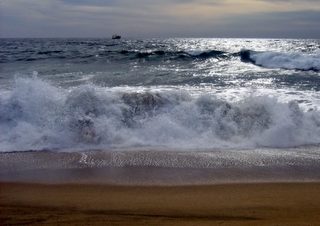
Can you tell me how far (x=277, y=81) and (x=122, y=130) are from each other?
9635 millimetres

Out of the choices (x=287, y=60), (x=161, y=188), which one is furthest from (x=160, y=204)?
(x=287, y=60)

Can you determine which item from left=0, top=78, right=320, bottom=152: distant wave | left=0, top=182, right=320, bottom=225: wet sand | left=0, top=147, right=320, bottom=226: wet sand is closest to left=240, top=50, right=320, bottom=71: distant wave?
left=0, top=78, right=320, bottom=152: distant wave

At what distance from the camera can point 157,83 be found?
1258 cm

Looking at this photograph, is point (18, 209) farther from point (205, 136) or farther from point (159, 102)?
point (159, 102)

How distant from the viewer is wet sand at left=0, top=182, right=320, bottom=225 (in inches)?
135

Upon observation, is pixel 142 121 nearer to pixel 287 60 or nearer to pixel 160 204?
pixel 160 204

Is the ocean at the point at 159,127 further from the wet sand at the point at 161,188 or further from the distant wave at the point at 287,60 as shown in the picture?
the distant wave at the point at 287,60

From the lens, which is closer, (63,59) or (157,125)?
(157,125)

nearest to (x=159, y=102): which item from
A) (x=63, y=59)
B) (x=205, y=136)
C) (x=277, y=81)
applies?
(x=205, y=136)

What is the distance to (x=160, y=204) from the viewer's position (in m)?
3.83

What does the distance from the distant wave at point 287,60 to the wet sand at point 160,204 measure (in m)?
16.9

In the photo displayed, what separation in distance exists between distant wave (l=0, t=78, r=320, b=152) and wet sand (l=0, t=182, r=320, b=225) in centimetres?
185

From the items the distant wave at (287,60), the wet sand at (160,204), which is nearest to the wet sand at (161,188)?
the wet sand at (160,204)

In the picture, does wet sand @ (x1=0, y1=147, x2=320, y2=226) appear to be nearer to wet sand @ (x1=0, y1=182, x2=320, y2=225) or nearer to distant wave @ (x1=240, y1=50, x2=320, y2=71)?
wet sand @ (x1=0, y1=182, x2=320, y2=225)
